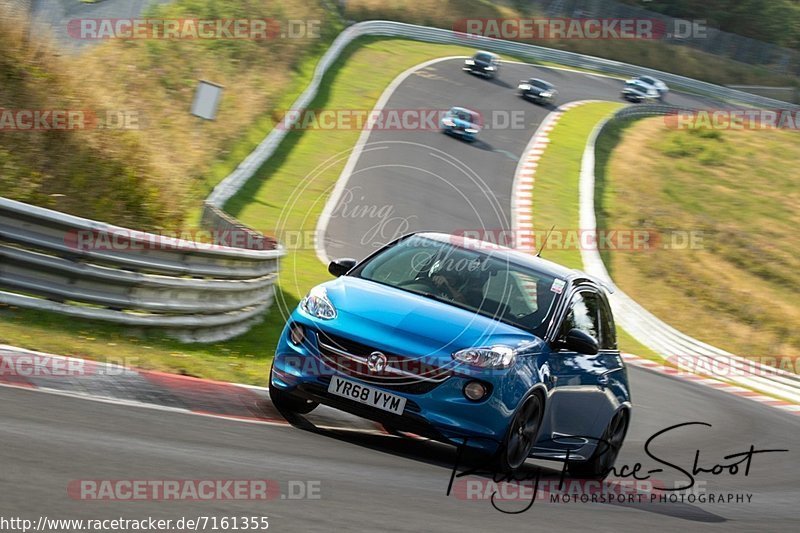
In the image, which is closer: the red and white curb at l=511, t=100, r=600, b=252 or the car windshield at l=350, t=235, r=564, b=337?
the car windshield at l=350, t=235, r=564, b=337

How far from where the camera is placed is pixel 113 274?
10117 millimetres

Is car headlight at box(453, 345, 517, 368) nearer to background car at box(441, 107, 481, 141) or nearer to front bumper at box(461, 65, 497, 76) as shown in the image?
background car at box(441, 107, 481, 141)

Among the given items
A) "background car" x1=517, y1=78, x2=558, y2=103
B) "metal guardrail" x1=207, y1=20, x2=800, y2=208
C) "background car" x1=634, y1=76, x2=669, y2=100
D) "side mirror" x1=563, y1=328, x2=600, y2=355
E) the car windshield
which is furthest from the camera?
"background car" x1=634, y1=76, x2=669, y2=100

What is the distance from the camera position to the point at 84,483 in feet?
16.8

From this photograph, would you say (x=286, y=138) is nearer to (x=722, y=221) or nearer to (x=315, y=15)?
(x=722, y=221)

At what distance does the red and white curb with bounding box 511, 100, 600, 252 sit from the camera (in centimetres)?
2615

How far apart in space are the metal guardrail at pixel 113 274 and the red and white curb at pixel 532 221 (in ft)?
30.8

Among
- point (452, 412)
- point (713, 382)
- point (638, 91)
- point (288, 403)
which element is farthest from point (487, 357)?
point (638, 91)

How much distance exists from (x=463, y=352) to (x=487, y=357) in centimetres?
16

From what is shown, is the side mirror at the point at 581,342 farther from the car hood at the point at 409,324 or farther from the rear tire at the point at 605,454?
the rear tire at the point at 605,454

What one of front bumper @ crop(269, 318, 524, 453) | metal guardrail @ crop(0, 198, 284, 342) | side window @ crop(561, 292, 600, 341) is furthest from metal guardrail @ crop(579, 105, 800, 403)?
front bumper @ crop(269, 318, 524, 453)

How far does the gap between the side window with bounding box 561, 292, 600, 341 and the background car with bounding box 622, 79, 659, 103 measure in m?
45.8

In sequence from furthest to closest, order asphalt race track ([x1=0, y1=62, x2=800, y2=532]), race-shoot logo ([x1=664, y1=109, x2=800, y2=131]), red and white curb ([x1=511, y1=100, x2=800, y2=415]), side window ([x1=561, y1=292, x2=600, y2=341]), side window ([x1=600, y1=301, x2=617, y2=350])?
race-shoot logo ([x1=664, y1=109, x2=800, y2=131]), red and white curb ([x1=511, y1=100, x2=800, y2=415]), side window ([x1=600, y1=301, x2=617, y2=350]), side window ([x1=561, y1=292, x2=600, y2=341]), asphalt race track ([x1=0, y1=62, x2=800, y2=532])

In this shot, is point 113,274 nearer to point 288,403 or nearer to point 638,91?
point 288,403
